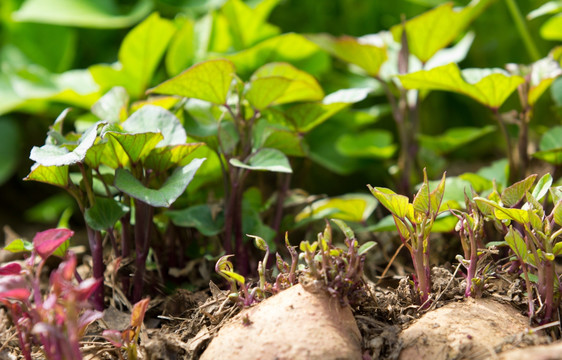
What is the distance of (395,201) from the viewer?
0.73 metres

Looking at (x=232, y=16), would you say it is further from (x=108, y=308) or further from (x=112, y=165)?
(x=108, y=308)

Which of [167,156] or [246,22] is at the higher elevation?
[246,22]

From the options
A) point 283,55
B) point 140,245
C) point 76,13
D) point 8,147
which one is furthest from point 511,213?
point 8,147

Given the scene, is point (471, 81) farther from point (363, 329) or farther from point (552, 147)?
point (363, 329)

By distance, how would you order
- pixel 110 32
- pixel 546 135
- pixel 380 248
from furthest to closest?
pixel 110 32 < pixel 380 248 < pixel 546 135

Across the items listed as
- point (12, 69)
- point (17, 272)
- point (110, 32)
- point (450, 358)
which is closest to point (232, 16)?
point (12, 69)

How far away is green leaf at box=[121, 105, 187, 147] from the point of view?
0.87 metres

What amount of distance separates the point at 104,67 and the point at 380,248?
2.71 feet

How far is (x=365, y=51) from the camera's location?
3.83 ft

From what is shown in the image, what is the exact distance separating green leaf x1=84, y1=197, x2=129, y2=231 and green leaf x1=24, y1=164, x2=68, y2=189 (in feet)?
0.20

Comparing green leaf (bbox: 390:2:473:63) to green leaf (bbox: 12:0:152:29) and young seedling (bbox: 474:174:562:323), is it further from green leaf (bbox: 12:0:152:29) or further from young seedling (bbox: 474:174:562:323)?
green leaf (bbox: 12:0:152:29)

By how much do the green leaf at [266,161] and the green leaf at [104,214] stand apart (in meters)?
0.20

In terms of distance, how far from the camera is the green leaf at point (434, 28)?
3.80 feet

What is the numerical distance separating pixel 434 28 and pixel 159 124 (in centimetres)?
68
